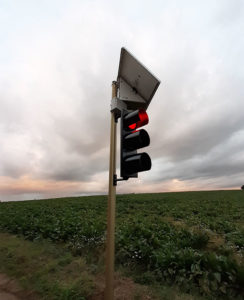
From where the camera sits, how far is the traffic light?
107 inches

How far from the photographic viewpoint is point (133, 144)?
9.32 ft

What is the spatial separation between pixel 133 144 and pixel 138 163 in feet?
1.12

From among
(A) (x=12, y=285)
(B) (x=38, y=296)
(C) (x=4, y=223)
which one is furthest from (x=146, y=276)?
(C) (x=4, y=223)

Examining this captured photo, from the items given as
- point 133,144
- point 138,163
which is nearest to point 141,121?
point 133,144

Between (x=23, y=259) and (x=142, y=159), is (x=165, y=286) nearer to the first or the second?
(x=142, y=159)

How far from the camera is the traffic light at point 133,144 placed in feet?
8.89

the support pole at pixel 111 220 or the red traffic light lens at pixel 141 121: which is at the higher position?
the red traffic light lens at pixel 141 121

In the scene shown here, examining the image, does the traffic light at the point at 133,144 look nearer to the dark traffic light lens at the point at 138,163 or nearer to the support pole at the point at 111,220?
the dark traffic light lens at the point at 138,163

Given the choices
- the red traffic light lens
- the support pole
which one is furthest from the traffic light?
the support pole

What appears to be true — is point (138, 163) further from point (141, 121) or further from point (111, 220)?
point (111, 220)

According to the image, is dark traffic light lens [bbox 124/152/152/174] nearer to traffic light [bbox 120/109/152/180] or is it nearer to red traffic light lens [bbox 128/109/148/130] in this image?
traffic light [bbox 120/109/152/180]

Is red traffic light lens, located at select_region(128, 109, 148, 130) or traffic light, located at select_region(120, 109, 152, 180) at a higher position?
red traffic light lens, located at select_region(128, 109, 148, 130)

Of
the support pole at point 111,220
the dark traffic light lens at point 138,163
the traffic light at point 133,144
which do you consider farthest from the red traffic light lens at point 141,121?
the dark traffic light lens at point 138,163

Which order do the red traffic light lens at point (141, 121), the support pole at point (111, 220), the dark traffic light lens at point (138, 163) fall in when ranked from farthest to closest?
the red traffic light lens at point (141, 121) → the support pole at point (111, 220) → the dark traffic light lens at point (138, 163)
